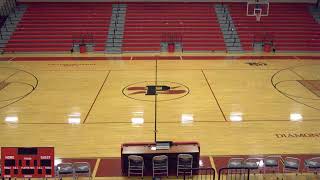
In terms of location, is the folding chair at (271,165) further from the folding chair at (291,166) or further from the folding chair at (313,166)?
the folding chair at (313,166)

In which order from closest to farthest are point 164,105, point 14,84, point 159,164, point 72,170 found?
point 72,170
point 159,164
point 164,105
point 14,84

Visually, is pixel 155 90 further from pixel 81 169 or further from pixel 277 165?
pixel 277 165

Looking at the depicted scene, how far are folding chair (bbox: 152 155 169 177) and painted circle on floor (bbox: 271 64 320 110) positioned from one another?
721 centimetres

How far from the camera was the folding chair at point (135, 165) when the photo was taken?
31.5 ft

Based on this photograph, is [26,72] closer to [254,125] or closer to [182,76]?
[182,76]

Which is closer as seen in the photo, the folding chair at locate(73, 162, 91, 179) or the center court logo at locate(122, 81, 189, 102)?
the folding chair at locate(73, 162, 91, 179)

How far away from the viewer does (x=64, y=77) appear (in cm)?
1877

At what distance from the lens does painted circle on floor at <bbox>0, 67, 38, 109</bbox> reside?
1574cm

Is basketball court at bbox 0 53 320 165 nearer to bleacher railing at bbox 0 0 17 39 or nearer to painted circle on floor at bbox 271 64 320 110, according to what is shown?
painted circle on floor at bbox 271 64 320 110

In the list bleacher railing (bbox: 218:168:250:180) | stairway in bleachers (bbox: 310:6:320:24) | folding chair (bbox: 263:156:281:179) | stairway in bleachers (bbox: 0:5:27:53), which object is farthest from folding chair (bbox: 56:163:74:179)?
stairway in bleachers (bbox: 310:6:320:24)

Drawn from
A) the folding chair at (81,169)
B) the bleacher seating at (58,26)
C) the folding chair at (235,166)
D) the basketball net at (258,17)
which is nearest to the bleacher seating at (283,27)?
the basketball net at (258,17)

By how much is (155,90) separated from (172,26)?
995 cm

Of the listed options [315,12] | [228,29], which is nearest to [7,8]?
[228,29]

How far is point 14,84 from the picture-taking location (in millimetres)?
17594
